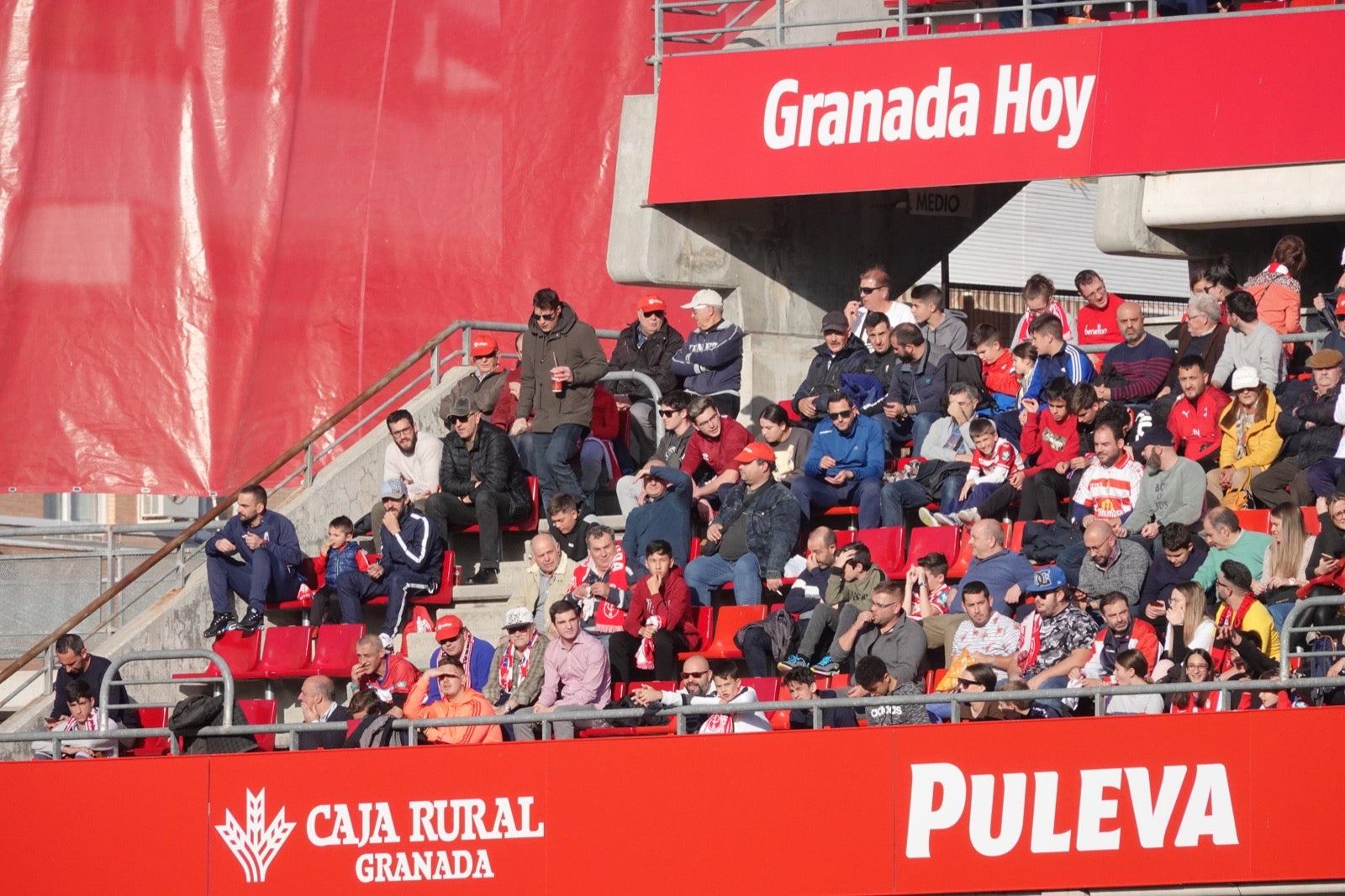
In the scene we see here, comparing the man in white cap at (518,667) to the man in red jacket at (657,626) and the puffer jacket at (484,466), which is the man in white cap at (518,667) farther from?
the puffer jacket at (484,466)

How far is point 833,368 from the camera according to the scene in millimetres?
15867

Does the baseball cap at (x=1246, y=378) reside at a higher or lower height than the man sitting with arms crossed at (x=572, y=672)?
higher

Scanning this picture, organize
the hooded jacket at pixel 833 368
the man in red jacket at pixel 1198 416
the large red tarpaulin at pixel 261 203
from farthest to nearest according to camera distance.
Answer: the large red tarpaulin at pixel 261 203 → the hooded jacket at pixel 833 368 → the man in red jacket at pixel 1198 416

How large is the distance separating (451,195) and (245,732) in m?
5.95

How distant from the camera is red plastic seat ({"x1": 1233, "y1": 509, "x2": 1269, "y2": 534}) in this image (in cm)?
1325

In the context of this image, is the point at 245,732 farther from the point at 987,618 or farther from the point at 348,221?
the point at 348,221

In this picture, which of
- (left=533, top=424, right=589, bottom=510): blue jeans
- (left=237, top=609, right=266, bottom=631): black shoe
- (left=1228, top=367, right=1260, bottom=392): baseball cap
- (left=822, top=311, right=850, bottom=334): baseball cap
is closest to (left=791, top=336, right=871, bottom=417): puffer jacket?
(left=822, top=311, right=850, bottom=334): baseball cap

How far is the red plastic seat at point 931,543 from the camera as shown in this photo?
14.2 m

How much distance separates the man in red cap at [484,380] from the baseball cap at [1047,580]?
4.67 meters

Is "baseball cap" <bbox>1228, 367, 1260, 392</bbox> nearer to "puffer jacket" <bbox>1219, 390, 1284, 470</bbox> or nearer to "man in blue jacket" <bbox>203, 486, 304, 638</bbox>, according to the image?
"puffer jacket" <bbox>1219, 390, 1284, 470</bbox>

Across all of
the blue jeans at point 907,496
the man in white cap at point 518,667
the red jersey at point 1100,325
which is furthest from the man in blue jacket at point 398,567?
the red jersey at point 1100,325

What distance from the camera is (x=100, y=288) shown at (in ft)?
56.4

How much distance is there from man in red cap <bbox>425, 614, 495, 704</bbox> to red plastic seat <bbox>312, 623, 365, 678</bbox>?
3.22 feet

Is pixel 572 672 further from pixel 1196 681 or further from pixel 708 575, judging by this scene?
pixel 1196 681
